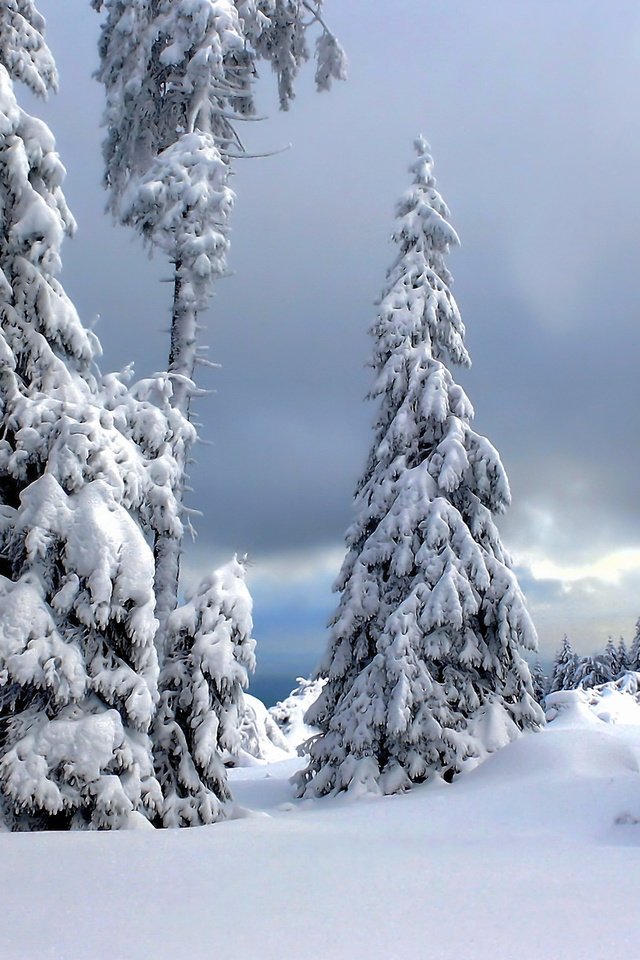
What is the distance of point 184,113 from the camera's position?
14359mm

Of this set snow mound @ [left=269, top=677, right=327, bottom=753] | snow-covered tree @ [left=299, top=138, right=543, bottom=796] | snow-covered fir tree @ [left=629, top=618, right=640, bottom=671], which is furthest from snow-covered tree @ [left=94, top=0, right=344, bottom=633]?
snow-covered fir tree @ [left=629, top=618, right=640, bottom=671]

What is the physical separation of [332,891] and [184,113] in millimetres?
14277

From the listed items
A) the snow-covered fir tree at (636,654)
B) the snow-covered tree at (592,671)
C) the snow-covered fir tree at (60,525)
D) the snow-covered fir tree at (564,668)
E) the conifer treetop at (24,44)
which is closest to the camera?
the snow-covered fir tree at (60,525)

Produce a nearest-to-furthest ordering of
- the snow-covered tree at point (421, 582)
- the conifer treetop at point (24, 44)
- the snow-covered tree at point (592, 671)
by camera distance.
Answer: the conifer treetop at point (24, 44), the snow-covered tree at point (421, 582), the snow-covered tree at point (592, 671)

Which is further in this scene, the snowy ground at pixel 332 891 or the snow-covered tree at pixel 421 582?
the snow-covered tree at pixel 421 582

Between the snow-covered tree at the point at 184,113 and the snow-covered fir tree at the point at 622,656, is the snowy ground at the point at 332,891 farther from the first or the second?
the snow-covered fir tree at the point at 622,656

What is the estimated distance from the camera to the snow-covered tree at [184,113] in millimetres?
12219

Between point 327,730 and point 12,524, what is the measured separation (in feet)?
25.3

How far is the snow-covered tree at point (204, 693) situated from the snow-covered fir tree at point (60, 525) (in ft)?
2.36

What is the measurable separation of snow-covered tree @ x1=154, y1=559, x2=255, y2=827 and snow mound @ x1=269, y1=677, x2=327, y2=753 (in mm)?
23953

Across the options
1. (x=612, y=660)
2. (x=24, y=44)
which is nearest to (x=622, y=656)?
(x=612, y=660)

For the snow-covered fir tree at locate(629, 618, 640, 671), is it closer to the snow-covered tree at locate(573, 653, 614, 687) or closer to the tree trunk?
the snow-covered tree at locate(573, 653, 614, 687)

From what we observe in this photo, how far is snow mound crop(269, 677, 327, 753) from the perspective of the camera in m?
32.7

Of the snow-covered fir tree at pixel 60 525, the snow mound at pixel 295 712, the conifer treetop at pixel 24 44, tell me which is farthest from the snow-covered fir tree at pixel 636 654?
the conifer treetop at pixel 24 44
